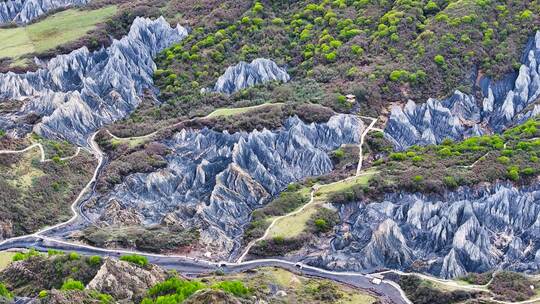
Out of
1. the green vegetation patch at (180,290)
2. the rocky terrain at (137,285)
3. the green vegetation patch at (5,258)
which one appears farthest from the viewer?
the green vegetation patch at (5,258)

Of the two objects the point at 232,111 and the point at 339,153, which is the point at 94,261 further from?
the point at 232,111

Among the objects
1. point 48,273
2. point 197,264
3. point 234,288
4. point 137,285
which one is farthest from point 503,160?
point 48,273

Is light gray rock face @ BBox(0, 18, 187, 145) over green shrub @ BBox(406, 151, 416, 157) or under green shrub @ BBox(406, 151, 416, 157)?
over

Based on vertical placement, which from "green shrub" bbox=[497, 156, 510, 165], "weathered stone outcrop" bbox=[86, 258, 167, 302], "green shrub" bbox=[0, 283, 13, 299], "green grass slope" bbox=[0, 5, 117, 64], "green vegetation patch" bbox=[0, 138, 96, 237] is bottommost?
"green shrub" bbox=[497, 156, 510, 165]

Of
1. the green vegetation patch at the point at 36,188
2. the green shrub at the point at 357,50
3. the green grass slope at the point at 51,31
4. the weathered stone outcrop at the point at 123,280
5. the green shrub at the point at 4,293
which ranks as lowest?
the green vegetation patch at the point at 36,188

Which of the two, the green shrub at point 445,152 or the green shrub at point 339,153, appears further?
the green shrub at point 339,153

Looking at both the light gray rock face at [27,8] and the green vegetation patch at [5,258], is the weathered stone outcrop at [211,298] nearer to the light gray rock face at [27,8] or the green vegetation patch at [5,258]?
the green vegetation patch at [5,258]

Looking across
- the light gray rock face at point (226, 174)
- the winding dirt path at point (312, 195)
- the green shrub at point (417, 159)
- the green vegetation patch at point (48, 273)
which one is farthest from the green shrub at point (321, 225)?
the green vegetation patch at point (48, 273)

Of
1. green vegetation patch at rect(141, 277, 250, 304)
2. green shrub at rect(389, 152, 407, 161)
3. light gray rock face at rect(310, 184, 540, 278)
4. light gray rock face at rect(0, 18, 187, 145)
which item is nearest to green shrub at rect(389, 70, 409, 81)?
green shrub at rect(389, 152, 407, 161)

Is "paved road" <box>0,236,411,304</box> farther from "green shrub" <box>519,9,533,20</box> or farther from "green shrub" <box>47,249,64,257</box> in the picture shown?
"green shrub" <box>519,9,533,20</box>
